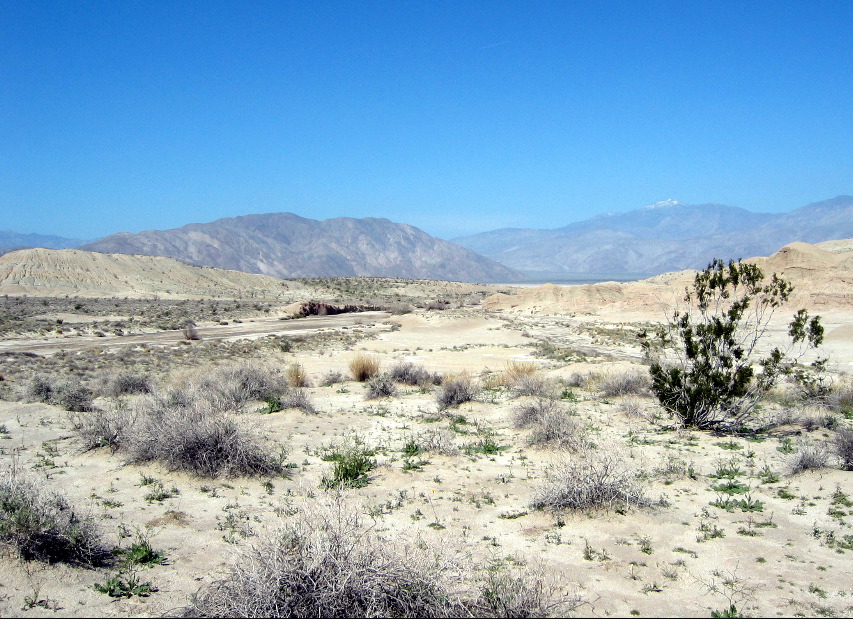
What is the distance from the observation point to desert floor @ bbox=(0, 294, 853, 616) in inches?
204

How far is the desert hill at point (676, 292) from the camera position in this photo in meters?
46.0

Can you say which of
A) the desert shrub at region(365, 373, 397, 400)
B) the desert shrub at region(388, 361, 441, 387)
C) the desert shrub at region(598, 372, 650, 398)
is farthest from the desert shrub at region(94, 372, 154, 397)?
the desert shrub at region(598, 372, 650, 398)

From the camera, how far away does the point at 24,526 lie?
5.33m

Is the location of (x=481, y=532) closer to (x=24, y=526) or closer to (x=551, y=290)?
(x=24, y=526)

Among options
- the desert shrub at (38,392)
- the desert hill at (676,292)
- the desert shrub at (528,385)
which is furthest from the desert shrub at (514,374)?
the desert hill at (676,292)

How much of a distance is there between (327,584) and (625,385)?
43.0ft

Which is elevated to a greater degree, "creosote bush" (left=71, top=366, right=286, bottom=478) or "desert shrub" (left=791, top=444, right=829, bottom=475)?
"creosote bush" (left=71, top=366, right=286, bottom=478)

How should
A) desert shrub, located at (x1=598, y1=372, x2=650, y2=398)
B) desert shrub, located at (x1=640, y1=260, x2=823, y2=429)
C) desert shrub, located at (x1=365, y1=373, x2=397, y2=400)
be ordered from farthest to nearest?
desert shrub, located at (x1=365, y1=373, x2=397, y2=400) → desert shrub, located at (x1=598, y1=372, x2=650, y2=398) → desert shrub, located at (x1=640, y1=260, x2=823, y2=429)

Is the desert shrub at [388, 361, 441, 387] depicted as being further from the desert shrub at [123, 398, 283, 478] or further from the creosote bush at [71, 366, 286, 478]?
the desert shrub at [123, 398, 283, 478]

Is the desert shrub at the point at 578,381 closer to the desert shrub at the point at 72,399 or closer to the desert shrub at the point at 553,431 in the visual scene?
the desert shrub at the point at 553,431

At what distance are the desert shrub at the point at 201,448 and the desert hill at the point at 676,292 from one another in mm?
37392

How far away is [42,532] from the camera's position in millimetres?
5410

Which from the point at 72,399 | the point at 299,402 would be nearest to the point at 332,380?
the point at 299,402

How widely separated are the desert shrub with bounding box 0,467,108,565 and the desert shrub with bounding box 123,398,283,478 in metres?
2.70
